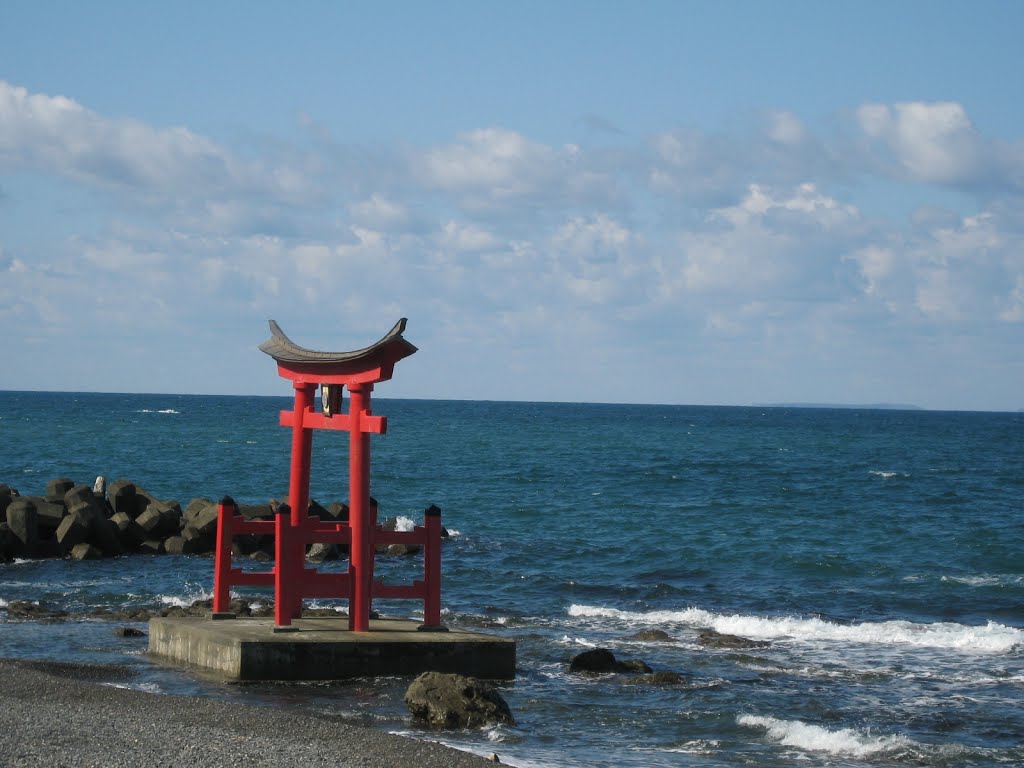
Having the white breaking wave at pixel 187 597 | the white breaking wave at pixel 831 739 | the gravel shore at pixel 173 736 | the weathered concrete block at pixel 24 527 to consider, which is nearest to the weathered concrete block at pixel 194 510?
the weathered concrete block at pixel 24 527

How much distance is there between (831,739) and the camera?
43.5 feet

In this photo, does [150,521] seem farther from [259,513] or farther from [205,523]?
[259,513]

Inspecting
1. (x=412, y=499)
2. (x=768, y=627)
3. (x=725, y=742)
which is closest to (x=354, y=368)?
(x=725, y=742)

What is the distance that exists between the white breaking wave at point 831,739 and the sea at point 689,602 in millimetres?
25

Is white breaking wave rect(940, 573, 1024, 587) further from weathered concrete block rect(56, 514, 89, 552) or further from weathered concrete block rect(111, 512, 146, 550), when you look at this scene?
weathered concrete block rect(56, 514, 89, 552)

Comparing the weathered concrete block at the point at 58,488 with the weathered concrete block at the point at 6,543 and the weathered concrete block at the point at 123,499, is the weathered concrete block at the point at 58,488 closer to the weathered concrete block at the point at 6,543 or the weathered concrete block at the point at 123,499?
the weathered concrete block at the point at 123,499

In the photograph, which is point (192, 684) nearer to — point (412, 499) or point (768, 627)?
point (768, 627)

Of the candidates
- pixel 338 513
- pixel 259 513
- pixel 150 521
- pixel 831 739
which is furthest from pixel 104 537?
pixel 831 739

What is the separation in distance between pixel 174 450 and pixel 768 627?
53.3m

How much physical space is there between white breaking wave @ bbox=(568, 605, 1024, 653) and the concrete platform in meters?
6.10

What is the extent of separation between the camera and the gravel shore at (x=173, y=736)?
10.5 meters

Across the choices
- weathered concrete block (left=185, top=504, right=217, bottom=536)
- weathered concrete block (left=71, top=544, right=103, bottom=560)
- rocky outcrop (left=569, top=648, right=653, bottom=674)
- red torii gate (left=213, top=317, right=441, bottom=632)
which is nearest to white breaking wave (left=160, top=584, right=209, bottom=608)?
weathered concrete block (left=71, top=544, right=103, bottom=560)

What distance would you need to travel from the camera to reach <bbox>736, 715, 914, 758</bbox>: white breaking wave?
13.1 meters

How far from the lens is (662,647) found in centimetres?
1866
